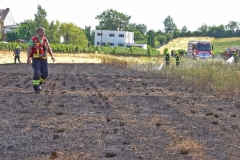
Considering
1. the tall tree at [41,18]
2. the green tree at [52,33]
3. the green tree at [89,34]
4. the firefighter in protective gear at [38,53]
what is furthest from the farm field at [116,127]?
the green tree at [89,34]

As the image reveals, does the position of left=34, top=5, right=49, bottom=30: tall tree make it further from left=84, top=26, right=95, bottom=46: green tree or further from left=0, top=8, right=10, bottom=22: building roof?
left=84, top=26, right=95, bottom=46: green tree

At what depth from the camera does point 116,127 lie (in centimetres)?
726

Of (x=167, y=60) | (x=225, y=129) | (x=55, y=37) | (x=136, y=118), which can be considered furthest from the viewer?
(x=55, y=37)

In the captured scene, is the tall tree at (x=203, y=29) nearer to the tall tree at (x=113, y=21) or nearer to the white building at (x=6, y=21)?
the tall tree at (x=113, y=21)


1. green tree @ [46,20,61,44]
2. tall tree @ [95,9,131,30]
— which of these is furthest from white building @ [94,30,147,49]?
green tree @ [46,20,61,44]

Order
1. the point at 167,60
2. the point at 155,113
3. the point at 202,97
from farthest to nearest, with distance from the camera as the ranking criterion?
the point at 167,60 → the point at 202,97 → the point at 155,113

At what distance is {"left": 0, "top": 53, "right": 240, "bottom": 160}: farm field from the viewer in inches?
220

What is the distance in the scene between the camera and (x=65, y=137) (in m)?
6.40

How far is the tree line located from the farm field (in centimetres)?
8007

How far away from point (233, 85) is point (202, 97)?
1.45m

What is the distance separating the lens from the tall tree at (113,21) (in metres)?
144

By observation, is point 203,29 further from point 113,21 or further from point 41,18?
point 41,18

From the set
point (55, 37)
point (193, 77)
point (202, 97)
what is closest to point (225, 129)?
point (202, 97)

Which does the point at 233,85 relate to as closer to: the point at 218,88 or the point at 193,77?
the point at 218,88
